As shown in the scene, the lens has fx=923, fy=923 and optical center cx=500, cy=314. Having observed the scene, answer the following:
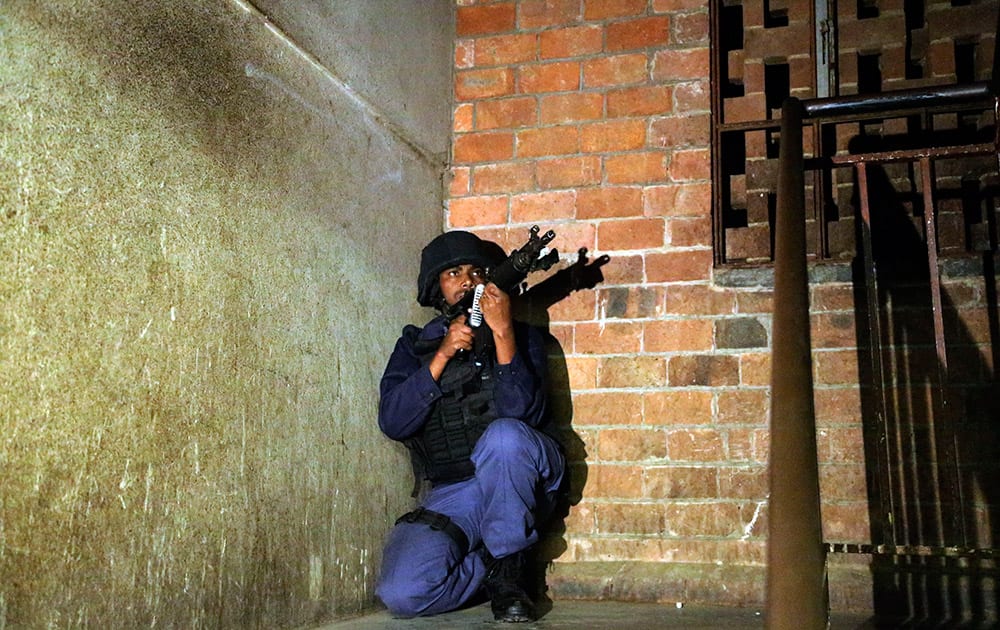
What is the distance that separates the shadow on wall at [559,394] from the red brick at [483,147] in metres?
0.49

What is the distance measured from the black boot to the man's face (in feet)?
2.69

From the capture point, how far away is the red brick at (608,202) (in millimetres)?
3238

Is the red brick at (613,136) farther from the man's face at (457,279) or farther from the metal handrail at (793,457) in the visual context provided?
the metal handrail at (793,457)

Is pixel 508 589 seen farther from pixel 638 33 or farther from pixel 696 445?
pixel 638 33

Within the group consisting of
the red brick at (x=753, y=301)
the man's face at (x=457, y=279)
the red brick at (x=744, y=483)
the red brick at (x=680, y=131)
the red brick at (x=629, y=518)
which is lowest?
the red brick at (x=629, y=518)

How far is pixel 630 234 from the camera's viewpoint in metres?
3.22

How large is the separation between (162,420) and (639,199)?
188 centimetres

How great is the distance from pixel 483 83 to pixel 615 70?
51cm

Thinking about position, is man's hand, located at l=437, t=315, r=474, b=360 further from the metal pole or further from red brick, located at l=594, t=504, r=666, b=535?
the metal pole

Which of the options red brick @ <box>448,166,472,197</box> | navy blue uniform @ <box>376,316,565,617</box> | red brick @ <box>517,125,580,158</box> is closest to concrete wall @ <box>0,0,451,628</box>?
navy blue uniform @ <box>376,316,565,617</box>

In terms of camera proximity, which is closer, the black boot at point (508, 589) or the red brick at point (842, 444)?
the black boot at point (508, 589)

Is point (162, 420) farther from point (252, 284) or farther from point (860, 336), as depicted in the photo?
point (860, 336)

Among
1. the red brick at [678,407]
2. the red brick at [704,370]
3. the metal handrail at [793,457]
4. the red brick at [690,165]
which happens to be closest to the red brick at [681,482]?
the red brick at [678,407]

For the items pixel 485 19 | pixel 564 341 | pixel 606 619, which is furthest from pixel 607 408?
pixel 485 19
